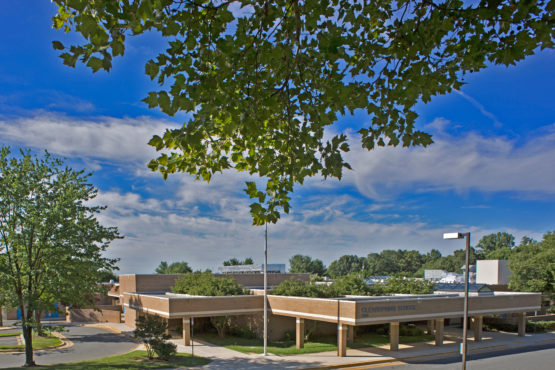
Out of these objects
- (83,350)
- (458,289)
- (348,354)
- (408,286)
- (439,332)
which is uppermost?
(408,286)

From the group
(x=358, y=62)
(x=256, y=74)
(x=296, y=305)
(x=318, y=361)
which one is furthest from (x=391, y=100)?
(x=296, y=305)

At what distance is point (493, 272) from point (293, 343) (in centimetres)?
4297

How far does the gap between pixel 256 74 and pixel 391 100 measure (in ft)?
6.40

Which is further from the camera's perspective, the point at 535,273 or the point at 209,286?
the point at 535,273

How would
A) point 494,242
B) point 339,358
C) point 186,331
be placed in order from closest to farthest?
point 339,358, point 186,331, point 494,242

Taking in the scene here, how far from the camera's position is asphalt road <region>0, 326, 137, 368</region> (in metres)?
26.0

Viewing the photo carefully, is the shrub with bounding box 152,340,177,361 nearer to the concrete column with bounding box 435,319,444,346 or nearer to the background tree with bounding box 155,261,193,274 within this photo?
the concrete column with bounding box 435,319,444,346

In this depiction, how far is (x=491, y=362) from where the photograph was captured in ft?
83.5

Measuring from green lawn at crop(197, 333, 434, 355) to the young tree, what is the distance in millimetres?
11386

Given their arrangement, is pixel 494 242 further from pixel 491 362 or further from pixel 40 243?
pixel 40 243

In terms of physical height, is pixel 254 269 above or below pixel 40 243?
below

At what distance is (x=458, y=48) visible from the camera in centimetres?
557

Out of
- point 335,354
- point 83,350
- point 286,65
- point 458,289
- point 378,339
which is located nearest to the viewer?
point 286,65

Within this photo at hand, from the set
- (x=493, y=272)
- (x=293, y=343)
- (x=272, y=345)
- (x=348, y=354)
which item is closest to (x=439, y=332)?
(x=348, y=354)
